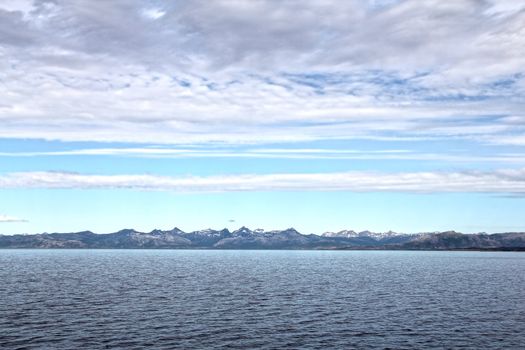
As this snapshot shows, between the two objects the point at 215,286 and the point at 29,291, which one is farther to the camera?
the point at 215,286

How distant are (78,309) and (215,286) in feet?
175

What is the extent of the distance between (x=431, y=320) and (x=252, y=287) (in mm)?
63780

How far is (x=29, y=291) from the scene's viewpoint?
4845 inches

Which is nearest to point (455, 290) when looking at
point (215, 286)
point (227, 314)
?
point (215, 286)

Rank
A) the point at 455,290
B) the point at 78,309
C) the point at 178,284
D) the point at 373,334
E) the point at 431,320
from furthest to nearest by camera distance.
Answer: the point at 178,284, the point at 455,290, the point at 78,309, the point at 431,320, the point at 373,334

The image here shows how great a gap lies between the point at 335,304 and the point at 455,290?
50.4 m

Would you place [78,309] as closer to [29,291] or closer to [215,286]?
[29,291]

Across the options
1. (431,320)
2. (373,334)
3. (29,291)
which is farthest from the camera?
(29,291)

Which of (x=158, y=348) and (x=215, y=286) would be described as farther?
(x=215, y=286)

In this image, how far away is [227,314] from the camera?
89.5m

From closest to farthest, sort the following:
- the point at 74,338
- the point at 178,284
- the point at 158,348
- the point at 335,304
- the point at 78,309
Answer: the point at 158,348
the point at 74,338
the point at 78,309
the point at 335,304
the point at 178,284

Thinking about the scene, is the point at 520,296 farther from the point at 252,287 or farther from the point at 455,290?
the point at 252,287

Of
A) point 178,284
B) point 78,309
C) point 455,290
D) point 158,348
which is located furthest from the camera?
point 178,284

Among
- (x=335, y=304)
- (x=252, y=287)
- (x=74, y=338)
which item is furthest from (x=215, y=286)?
(x=74, y=338)
